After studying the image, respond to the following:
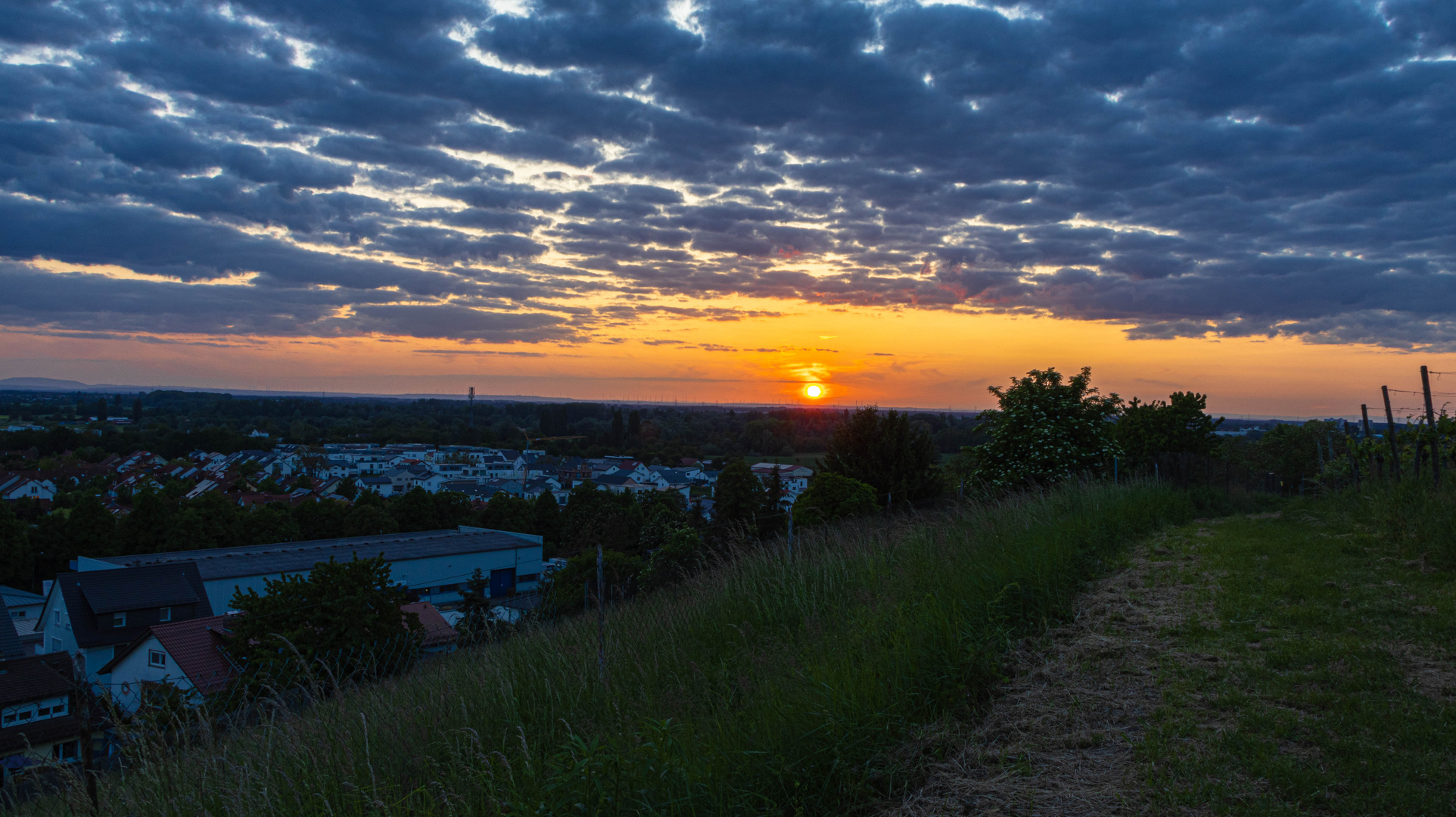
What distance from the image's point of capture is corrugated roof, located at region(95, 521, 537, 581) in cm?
2939

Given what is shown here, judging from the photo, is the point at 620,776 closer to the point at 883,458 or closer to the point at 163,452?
the point at 883,458

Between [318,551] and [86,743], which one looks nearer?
[86,743]

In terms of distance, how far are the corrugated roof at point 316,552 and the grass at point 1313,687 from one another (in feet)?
93.9

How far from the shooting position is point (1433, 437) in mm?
10602

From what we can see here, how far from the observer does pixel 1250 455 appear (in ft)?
161

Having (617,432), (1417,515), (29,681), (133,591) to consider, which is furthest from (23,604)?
(617,432)

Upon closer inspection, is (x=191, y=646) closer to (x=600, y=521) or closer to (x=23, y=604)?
(x=600, y=521)

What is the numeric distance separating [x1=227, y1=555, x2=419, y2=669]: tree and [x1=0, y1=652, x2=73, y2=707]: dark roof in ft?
7.66

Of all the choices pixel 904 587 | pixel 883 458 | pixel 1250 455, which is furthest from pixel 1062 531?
pixel 1250 455

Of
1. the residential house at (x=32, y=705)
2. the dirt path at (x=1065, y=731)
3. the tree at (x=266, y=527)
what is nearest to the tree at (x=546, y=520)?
the tree at (x=266, y=527)

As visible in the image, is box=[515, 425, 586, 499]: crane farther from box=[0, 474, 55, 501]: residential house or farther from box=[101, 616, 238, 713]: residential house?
box=[101, 616, 238, 713]: residential house

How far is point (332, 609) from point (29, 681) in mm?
4515

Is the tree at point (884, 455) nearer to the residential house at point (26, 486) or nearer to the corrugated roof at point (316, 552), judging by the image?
the corrugated roof at point (316, 552)

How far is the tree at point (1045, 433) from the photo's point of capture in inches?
675
